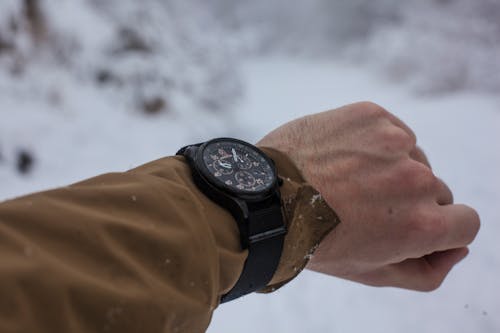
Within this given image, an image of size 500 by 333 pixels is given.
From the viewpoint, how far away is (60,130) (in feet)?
6.92

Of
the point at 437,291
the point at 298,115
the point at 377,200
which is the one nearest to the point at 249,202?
the point at 377,200

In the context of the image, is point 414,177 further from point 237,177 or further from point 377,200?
point 237,177

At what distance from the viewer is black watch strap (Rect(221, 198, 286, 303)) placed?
2.25 ft

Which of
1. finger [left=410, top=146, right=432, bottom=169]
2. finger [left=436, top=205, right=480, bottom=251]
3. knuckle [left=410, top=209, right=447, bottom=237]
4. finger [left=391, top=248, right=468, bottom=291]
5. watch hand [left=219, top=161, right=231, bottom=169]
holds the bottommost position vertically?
finger [left=391, top=248, right=468, bottom=291]

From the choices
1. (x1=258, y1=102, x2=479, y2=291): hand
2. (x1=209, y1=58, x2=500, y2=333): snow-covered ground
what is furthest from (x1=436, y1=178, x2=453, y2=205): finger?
(x1=209, y1=58, x2=500, y2=333): snow-covered ground

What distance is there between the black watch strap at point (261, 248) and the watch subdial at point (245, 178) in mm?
55

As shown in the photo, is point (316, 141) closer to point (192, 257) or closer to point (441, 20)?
point (192, 257)

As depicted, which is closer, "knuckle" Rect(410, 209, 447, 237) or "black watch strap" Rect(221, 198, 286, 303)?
"black watch strap" Rect(221, 198, 286, 303)

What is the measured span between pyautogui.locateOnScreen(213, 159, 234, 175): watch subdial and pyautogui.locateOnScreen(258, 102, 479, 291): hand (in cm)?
15

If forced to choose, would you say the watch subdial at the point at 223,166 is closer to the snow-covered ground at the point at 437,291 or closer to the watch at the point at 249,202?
the watch at the point at 249,202

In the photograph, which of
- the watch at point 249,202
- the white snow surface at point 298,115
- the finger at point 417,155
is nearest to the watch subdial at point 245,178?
the watch at point 249,202

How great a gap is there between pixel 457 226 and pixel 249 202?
40cm

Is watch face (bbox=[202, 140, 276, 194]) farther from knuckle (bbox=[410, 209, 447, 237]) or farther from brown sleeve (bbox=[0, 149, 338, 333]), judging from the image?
knuckle (bbox=[410, 209, 447, 237])

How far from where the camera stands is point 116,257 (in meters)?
0.50
